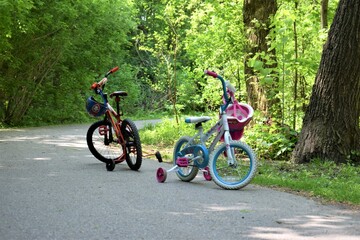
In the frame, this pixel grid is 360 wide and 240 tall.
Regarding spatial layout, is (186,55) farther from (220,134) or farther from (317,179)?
(220,134)

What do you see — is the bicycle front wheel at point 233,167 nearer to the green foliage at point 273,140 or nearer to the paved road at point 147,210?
the paved road at point 147,210

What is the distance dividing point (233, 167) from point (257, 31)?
6593 mm

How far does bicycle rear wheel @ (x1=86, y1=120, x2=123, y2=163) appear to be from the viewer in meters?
9.55

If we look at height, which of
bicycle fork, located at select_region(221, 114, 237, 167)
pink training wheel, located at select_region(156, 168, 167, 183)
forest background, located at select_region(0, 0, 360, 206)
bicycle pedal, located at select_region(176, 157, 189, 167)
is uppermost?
forest background, located at select_region(0, 0, 360, 206)

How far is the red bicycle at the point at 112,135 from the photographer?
9047 mm

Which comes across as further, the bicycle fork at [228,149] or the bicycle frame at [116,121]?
the bicycle frame at [116,121]

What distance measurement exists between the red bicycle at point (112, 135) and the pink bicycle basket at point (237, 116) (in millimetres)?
1930

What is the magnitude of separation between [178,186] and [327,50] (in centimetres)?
415

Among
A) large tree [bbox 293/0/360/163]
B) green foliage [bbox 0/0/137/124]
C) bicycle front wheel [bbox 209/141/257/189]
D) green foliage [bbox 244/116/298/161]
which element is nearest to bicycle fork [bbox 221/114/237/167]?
bicycle front wheel [bbox 209/141/257/189]

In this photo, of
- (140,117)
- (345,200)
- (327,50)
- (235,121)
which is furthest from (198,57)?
(140,117)

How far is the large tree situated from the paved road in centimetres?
265

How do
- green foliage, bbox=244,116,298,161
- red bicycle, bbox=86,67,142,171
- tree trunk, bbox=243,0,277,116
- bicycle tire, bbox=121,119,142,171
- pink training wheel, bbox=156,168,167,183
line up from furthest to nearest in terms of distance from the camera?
tree trunk, bbox=243,0,277,116 < green foliage, bbox=244,116,298,161 < red bicycle, bbox=86,67,142,171 < bicycle tire, bbox=121,119,142,171 < pink training wheel, bbox=156,168,167,183

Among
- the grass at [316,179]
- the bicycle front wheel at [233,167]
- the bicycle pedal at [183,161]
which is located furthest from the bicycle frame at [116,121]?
the bicycle front wheel at [233,167]

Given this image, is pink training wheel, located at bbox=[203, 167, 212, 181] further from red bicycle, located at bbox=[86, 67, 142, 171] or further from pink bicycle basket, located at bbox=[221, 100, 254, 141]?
red bicycle, located at bbox=[86, 67, 142, 171]
